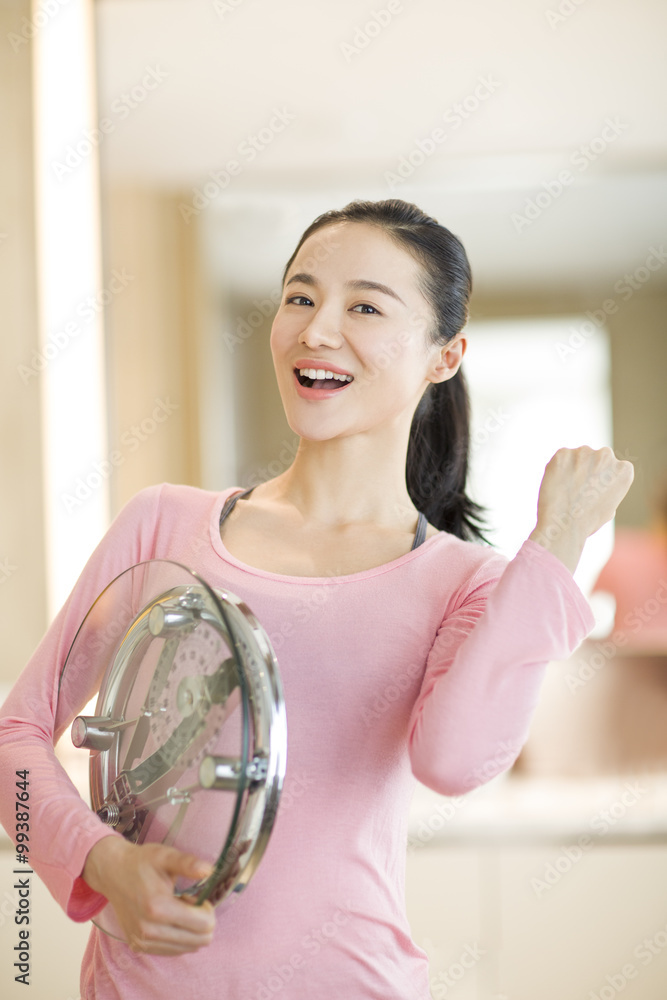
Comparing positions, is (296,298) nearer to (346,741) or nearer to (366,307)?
(366,307)

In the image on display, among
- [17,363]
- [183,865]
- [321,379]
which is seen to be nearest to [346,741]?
[183,865]

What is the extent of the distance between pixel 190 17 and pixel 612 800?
1.75 metres

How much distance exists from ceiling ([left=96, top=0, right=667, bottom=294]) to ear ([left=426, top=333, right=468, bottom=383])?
1145 mm

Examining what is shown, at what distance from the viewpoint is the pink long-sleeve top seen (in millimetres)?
648

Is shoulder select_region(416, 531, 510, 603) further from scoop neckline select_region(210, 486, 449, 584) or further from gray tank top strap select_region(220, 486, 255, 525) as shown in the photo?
gray tank top strap select_region(220, 486, 255, 525)

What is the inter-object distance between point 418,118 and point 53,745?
1652 mm

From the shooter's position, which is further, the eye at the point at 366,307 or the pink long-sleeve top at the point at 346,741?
the eye at the point at 366,307

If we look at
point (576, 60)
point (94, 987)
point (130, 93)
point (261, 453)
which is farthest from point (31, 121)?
point (94, 987)

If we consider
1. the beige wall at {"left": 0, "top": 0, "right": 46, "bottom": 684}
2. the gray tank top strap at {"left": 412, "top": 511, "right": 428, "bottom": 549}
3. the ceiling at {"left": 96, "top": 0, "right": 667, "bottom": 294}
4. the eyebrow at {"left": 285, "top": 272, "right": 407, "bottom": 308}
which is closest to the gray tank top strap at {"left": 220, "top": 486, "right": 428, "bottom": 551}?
the gray tank top strap at {"left": 412, "top": 511, "right": 428, "bottom": 549}

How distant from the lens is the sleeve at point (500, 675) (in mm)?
641

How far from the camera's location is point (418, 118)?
197 cm

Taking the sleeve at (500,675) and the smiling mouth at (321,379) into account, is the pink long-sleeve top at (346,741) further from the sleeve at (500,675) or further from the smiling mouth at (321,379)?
the smiling mouth at (321,379)

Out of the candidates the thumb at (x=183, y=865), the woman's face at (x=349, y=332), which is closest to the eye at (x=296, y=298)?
the woman's face at (x=349, y=332)

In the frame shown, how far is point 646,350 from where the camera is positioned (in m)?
1.93
